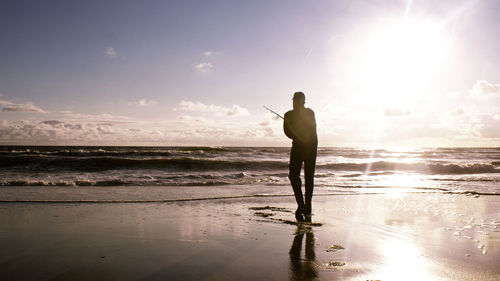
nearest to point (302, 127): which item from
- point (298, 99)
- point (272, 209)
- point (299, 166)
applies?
point (298, 99)

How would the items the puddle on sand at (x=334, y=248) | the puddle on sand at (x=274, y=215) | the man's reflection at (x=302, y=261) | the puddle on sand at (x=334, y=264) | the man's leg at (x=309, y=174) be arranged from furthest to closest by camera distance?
the man's leg at (x=309, y=174)
the puddle on sand at (x=274, y=215)
the puddle on sand at (x=334, y=248)
the puddle on sand at (x=334, y=264)
the man's reflection at (x=302, y=261)

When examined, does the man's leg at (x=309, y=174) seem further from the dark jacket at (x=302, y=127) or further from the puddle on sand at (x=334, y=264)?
the puddle on sand at (x=334, y=264)

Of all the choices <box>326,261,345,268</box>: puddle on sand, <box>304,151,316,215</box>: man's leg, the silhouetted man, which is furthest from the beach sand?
the silhouetted man

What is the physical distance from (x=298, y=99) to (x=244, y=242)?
7.68ft

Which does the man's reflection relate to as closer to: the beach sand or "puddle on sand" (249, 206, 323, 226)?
the beach sand

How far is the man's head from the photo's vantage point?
5.11 m

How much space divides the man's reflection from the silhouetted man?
1174 mm

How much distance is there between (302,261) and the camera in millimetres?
3033

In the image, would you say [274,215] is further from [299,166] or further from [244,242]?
[244,242]

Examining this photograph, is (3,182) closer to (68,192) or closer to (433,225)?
(68,192)

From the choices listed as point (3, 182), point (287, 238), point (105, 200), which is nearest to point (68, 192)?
point (105, 200)

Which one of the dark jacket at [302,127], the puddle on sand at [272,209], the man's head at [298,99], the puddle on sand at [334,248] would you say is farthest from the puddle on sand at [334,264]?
the puddle on sand at [272,209]

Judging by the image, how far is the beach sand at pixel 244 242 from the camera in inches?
109

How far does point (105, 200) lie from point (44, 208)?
1.19 metres
